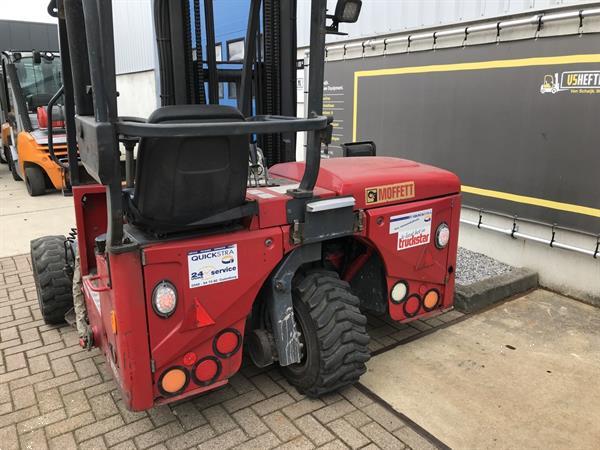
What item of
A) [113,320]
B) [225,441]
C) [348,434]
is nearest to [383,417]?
[348,434]

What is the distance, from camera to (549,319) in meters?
4.44

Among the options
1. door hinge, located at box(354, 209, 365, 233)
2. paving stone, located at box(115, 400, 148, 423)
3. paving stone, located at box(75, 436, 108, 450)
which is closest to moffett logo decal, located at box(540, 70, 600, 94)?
door hinge, located at box(354, 209, 365, 233)

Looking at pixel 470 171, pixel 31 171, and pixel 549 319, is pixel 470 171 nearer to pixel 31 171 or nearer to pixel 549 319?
pixel 549 319

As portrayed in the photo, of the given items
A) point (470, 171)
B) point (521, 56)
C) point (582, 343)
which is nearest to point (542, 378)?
point (582, 343)

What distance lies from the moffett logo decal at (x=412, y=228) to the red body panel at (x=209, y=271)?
0.09 ft

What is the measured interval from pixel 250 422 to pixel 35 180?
8414mm

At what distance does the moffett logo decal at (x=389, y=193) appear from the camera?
329cm

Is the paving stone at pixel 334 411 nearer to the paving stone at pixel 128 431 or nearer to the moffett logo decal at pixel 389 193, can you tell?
the paving stone at pixel 128 431

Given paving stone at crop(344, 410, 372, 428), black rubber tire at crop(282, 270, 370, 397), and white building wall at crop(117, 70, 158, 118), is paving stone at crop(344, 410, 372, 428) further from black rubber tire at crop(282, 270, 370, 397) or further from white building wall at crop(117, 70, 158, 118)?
white building wall at crop(117, 70, 158, 118)

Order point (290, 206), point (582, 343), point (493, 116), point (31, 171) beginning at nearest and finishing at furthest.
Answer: point (290, 206) < point (582, 343) < point (493, 116) < point (31, 171)

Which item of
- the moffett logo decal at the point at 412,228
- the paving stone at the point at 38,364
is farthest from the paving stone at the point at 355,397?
the paving stone at the point at 38,364

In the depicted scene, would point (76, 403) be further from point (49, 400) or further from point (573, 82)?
point (573, 82)

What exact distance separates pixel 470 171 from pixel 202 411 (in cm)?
374

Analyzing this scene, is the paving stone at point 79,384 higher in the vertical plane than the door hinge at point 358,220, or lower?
lower
